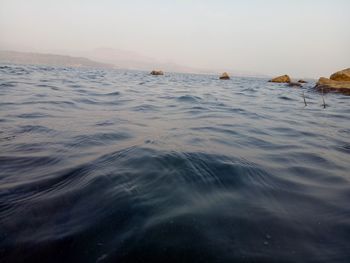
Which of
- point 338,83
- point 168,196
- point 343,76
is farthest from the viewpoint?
point 343,76

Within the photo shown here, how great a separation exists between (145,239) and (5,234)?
37.1 inches

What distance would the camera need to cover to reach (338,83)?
752 inches

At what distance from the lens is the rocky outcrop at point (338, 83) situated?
56.1 ft

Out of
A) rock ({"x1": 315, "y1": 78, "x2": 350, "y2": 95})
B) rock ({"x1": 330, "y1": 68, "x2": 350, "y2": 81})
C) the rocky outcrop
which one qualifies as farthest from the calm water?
rock ({"x1": 330, "y1": 68, "x2": 350, "y2": 81})

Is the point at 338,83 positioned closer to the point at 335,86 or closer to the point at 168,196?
the point at 335,86

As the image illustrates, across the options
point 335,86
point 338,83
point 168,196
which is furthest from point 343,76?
point 168,196

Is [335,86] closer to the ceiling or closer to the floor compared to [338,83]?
closer to the floor

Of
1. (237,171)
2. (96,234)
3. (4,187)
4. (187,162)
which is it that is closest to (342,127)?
(237,171)

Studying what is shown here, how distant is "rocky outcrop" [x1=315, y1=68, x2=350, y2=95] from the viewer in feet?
56.1

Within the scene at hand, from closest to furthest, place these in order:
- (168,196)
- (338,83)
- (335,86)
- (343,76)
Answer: (168,196), (335,86), (338,83), (343,76)

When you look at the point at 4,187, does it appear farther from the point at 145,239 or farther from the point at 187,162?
the point at 187,162

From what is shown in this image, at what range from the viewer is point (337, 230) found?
1919 mm

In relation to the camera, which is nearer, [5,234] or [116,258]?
[116,258]

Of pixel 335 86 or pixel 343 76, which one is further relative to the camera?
pixel 343 76
